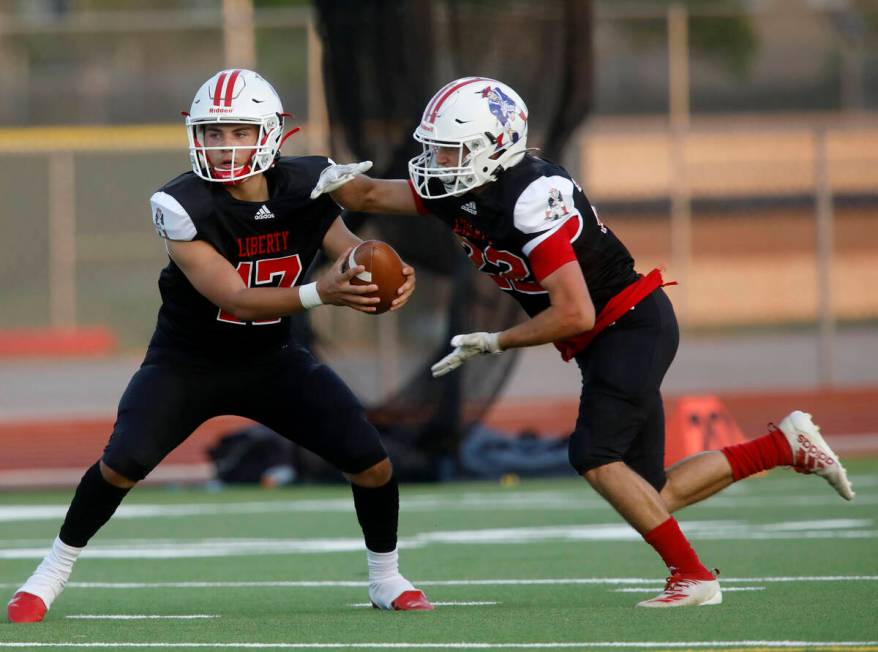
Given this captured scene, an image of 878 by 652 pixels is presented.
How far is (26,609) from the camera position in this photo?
5441 millimetres

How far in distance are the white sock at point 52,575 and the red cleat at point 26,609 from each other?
0.02 meters

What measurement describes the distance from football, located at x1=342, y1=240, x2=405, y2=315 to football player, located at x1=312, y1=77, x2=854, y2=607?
0.88ft

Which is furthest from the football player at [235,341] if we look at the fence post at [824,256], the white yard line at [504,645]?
the fence post at [824,256]

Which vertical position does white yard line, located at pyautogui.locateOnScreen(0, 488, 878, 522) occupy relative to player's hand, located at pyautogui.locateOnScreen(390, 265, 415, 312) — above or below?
below

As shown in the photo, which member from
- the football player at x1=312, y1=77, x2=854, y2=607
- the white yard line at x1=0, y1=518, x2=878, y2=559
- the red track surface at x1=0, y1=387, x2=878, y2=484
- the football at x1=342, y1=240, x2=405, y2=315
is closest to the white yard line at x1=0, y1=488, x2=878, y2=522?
the white yard line at x1=0, y1=518, x2=878, y2=559

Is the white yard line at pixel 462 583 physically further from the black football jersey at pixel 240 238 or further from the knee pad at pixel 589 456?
the black football jersey at pixel 240 238

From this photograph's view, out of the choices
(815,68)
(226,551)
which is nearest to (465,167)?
(226,551)

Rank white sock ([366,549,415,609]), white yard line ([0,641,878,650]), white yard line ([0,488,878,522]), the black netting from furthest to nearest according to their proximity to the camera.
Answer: the black netting < white yard line ([0,488,878,522]) < white sock ([366,549,415,609]) < white yard line ([0,641,878,650])

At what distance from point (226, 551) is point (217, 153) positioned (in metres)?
2.92

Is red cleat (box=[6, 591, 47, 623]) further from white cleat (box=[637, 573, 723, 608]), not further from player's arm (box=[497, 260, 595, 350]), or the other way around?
white cleat (box=[637, 573, 723, 608])

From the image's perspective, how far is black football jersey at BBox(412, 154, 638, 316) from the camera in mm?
5277

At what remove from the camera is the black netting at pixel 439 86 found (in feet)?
36.0

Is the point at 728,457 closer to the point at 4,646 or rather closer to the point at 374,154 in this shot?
the point at 4,646

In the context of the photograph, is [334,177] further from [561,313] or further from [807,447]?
[807,447]
